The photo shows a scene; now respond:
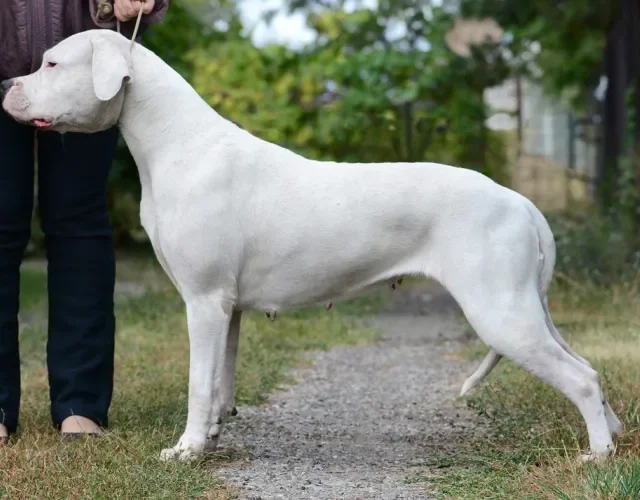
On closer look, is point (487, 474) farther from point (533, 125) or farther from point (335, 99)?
point (533, 125)

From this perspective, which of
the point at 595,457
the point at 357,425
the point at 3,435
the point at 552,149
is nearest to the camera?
the point at 595,457

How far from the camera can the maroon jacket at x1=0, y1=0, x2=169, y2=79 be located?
4031 millimetres

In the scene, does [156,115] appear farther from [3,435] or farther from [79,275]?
[3,435]

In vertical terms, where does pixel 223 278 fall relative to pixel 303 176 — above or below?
below

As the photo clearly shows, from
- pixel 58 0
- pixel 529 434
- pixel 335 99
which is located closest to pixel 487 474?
pixel 529 434

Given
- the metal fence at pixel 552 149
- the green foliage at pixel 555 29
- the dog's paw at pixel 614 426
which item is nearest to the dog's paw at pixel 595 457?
the dog's paw at pixel 614 426

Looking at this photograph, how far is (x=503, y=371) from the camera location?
5.61m

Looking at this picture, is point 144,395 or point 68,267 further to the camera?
point 144,395

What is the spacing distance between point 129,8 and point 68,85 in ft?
1.40

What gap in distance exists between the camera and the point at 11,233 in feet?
13.8

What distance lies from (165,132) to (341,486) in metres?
1.41

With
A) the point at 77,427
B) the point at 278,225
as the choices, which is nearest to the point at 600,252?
the point at 278,225

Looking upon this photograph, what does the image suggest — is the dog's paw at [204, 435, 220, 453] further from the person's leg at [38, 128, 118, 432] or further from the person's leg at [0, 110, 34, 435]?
the person's leg at [0, 110, 34, 435]

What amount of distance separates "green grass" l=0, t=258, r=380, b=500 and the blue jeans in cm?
18
